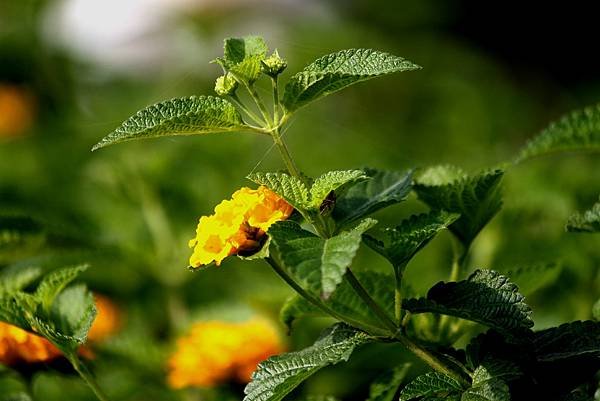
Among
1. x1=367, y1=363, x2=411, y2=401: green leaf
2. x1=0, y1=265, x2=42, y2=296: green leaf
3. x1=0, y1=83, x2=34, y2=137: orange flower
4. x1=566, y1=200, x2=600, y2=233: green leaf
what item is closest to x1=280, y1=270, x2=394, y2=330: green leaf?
x1=367, y1=363, x2=411, y2=401: green leaf

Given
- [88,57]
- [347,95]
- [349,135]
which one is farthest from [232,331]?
[347,95]

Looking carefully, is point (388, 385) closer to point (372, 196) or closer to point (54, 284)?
point (372, 196)

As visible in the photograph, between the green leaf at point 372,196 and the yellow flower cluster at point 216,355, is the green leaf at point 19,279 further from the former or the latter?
the green leaf at point 372,196

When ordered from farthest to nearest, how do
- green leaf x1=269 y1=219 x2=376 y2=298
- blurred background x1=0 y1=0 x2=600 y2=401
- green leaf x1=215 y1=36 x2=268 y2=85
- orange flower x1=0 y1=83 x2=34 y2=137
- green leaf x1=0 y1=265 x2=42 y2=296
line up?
1. orange flower x1=0 y1=83 x2=34 y2=137
2. blurred background x1=0 y1=0 x2=600 y2=401
3. green leaf x1=0 y1=265 x2=42 y2=296
4. green leaf x1=215 y1=36 x2=268 y2=85
5. green leaf x1=269 y1=219 x2=376 y2=298

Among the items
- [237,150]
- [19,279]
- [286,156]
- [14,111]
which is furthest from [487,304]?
[14,111]

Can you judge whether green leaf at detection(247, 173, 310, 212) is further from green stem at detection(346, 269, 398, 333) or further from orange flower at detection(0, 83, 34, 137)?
orange flower at detection(0, 83, 34, 137)
